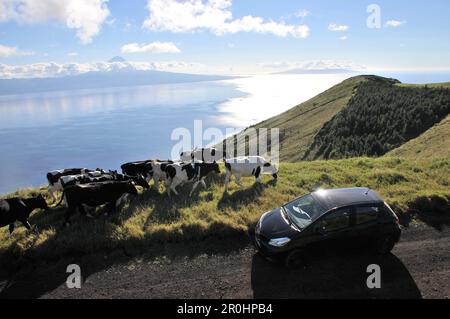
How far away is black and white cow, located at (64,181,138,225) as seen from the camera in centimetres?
1352

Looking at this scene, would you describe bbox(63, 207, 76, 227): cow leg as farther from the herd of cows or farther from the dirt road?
the dirt road

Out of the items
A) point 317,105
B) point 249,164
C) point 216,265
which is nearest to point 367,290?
point 216,265

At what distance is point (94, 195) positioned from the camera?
552 inches

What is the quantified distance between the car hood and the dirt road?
1.06 m

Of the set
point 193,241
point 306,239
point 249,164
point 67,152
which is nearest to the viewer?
point 306,239

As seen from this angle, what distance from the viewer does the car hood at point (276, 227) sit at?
35.6 feet

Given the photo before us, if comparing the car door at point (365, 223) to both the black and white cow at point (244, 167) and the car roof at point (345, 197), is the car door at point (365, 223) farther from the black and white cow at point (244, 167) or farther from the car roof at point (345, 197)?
the black and white cow at point (244, 167)

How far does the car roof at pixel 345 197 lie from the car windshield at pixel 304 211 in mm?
215

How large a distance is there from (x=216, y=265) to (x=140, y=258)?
264cm

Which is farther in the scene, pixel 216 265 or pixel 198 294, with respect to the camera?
pixel 216 265

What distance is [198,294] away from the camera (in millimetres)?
9930

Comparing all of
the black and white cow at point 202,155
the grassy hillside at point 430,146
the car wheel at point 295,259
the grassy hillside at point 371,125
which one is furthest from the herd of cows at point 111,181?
the grassy hillside at point 371,125

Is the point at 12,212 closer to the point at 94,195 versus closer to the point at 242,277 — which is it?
the point at 94,195

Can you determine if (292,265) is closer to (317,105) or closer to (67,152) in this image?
(317,105)
